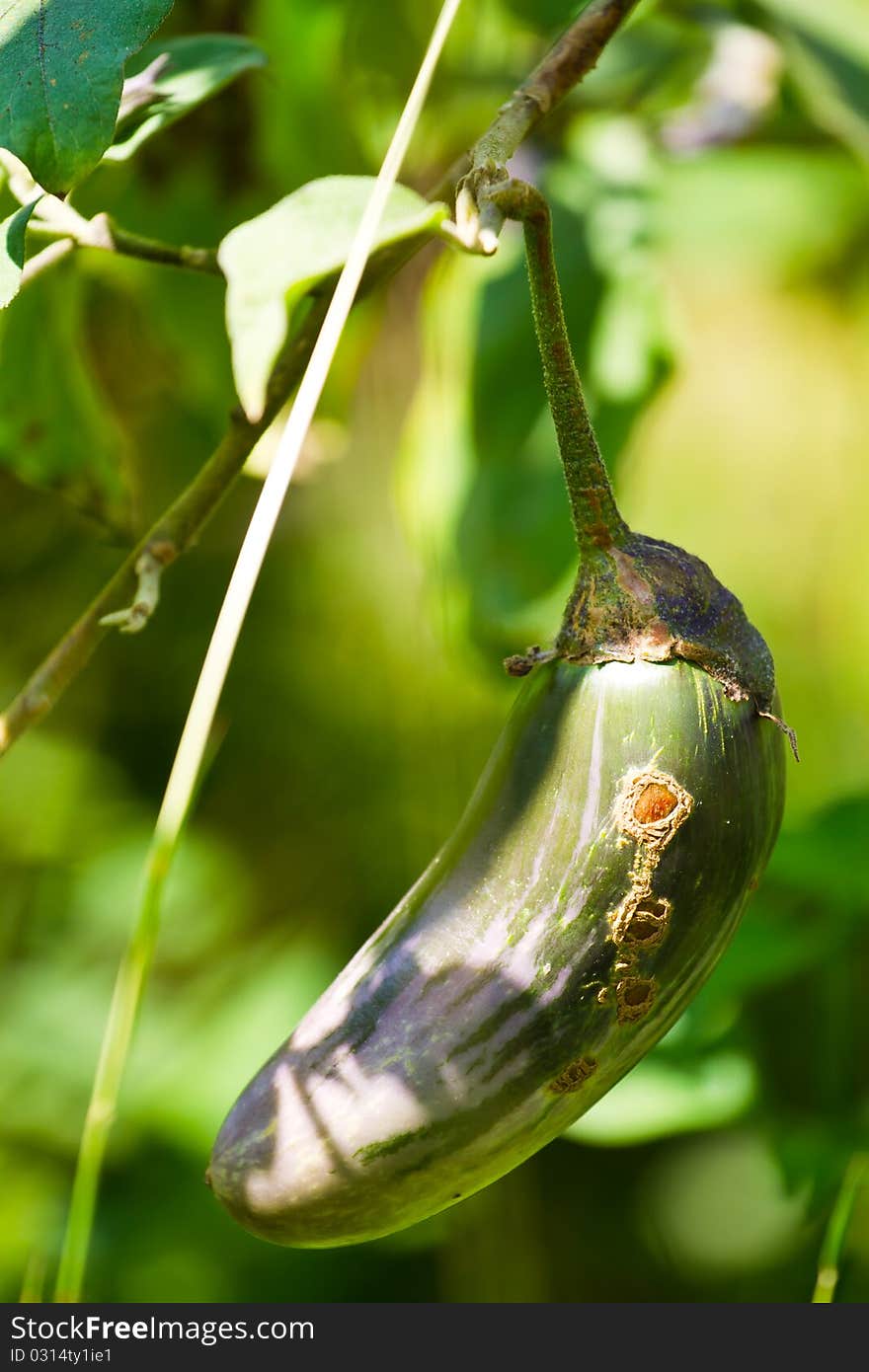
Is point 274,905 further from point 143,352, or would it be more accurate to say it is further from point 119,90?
point 119,90

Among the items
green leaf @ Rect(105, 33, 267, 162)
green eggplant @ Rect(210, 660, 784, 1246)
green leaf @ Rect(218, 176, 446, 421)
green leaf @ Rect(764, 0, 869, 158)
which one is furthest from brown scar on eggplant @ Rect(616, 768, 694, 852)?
green leaf @ Rect(764, 0, 869, 158)

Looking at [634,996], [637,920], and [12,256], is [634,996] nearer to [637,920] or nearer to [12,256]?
[637,920]

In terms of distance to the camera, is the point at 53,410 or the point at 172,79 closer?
the point at 172,79

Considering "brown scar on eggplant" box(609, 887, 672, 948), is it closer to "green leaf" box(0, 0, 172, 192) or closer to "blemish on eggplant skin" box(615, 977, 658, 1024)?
"blemish on eggplant skin" box(615, 977, 658, 1024)

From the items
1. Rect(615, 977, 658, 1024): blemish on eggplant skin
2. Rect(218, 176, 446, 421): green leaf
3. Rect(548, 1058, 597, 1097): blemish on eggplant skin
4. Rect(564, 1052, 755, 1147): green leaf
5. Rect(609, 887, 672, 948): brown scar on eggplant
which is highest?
Rect(218, 176, 446, 421): green leaf

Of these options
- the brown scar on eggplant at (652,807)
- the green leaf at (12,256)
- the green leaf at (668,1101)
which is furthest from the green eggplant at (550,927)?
the green leaf at (668,1101)

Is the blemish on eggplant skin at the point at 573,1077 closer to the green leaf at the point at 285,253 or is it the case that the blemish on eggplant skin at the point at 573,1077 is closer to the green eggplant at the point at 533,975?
the green eggplant at the point at 533,975

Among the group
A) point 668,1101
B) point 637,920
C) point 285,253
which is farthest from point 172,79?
point 668,1101
